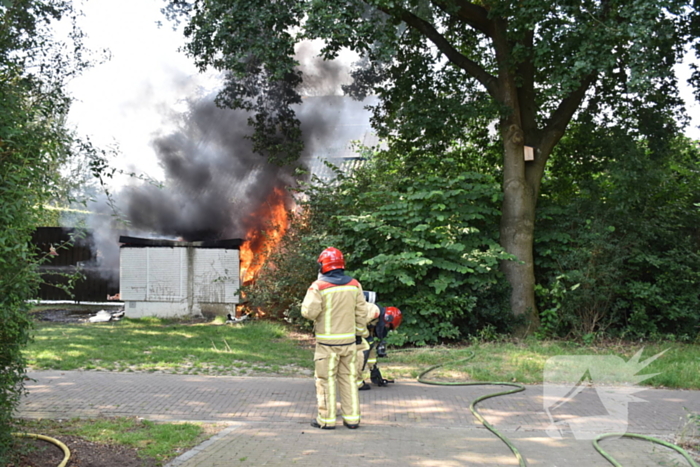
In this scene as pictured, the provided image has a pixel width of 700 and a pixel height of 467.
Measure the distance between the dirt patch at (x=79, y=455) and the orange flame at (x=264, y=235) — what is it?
8917mm

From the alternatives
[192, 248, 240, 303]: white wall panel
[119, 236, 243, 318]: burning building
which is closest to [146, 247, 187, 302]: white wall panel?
[119, 236, 243, 318]: burning building

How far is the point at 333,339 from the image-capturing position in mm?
5891

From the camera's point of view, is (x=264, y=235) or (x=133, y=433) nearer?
(x=133, y=433)

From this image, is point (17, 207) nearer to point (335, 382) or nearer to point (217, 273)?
point (335, 382)

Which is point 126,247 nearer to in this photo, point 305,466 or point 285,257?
point 285,257

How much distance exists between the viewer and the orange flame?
555 inches

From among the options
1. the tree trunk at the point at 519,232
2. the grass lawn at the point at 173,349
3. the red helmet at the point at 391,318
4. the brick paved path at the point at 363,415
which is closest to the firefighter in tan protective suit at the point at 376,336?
the red helmet at the point at 391,318

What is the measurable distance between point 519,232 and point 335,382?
22.6 feet

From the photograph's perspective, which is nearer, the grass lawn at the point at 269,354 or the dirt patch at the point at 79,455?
the dirt patch at the point at 79,455

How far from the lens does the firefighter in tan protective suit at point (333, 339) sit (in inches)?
227

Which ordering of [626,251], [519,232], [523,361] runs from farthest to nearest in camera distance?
1. [519,232]
2. [626,251]
3. [523,361]

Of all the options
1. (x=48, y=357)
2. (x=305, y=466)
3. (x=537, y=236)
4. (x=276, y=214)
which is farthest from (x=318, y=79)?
(x=305, y=466)

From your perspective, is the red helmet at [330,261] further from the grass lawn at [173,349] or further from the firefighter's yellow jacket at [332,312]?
the grass lawn at [173,349]

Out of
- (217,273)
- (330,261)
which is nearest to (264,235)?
(217,273)
